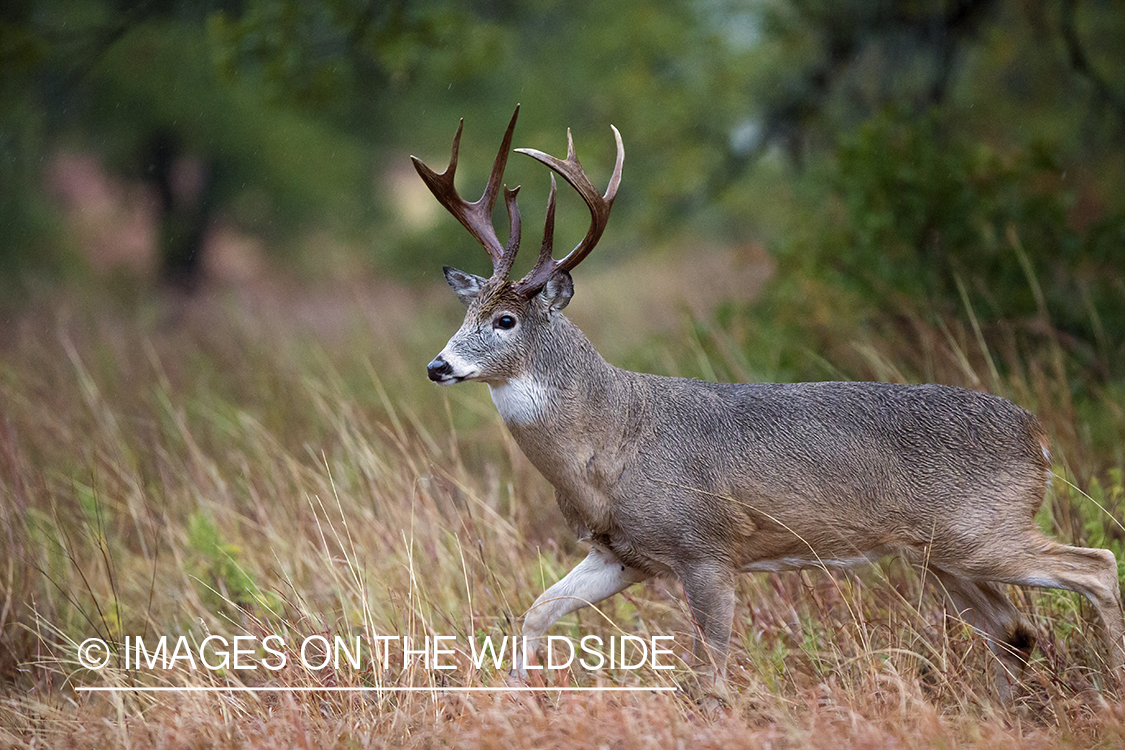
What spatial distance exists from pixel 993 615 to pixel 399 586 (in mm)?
2423

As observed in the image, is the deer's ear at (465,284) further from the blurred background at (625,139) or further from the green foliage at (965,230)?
the green foliage at (965,230)

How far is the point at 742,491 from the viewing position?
426cm

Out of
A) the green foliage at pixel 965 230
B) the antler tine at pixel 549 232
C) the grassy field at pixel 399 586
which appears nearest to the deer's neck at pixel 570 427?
the antler tine at pixel 549 232

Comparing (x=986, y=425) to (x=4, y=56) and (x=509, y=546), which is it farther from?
(x=4, y=56)

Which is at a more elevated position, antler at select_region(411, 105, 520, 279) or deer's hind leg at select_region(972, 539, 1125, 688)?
antler at select_region(411, 105, 520, 279)

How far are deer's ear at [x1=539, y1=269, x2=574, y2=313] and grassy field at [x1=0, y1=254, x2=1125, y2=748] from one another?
1045 millimetres

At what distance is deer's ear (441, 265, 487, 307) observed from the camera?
14.6ft

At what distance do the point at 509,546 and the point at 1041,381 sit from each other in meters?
2.71

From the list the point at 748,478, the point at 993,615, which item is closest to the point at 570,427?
the point at 748,478

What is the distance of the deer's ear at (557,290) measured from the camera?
14.1 ft

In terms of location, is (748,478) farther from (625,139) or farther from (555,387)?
(625,139)

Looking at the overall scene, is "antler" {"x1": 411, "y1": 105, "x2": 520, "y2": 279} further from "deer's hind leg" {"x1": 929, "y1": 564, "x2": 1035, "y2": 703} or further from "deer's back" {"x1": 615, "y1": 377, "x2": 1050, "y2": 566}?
"deer's hind leg" {"x1": 929, "y1": 564, "x2": 1035, "y2": 703}

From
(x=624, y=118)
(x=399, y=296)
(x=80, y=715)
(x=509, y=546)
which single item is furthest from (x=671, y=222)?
(x=80, y=715)

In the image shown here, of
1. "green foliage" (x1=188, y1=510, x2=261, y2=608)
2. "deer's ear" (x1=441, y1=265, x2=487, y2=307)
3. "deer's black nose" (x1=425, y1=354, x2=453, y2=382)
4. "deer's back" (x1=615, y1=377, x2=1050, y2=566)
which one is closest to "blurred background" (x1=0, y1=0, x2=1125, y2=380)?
"deer's back" (x1=615, y1=377, x2=1050, y2=566)
